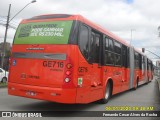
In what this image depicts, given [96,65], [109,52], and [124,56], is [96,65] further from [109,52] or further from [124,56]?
[124,56]

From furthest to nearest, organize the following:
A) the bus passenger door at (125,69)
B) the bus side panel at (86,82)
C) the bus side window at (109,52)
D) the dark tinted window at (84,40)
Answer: the bus passenger door at (125,69) → the bus side window at (109,52) → the dark tinted window at (84,40) → the bus side panel at (86,82)

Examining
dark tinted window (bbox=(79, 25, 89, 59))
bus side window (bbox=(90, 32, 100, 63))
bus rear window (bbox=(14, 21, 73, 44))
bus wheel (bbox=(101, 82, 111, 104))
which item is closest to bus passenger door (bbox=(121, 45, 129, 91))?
bus wheel (bbox=(101, 82, 111, 104))

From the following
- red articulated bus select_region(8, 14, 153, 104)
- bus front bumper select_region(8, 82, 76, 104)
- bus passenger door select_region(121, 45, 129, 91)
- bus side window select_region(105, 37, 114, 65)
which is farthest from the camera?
bus passenger door select_region(121, 45, 129, 91)

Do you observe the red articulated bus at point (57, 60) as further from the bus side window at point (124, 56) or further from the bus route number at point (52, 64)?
the bus side window at point (124, 56)

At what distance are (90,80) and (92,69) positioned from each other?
16.6 inches

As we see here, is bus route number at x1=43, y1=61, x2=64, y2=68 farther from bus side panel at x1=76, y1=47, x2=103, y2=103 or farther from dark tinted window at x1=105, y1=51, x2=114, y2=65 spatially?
dark tinted window at x1=105, y1=51, x2=114, y2=65

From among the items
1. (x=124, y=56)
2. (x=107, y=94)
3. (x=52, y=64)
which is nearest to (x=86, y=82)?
(x=52, y=64)

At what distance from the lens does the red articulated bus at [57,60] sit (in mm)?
9102

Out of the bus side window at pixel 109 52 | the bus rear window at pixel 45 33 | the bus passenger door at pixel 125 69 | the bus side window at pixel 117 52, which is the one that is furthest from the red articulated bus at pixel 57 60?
the bus passenger door at pixel 125 69

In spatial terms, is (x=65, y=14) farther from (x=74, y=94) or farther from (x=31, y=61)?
(x=74, y=94)

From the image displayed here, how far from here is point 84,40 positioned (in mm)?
9875

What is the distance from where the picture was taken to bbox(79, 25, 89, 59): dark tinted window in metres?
9.64

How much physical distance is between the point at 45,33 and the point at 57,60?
1086mm

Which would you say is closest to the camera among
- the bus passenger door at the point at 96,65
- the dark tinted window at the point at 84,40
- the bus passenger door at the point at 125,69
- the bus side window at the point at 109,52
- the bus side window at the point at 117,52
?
the dark tinted window at the point at 84,40
